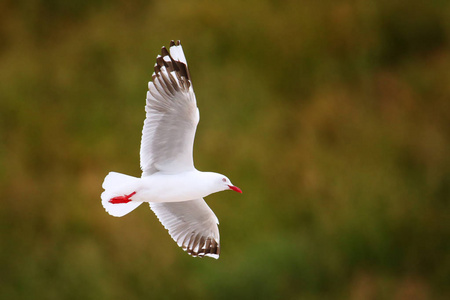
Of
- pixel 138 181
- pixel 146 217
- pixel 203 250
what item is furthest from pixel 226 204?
pixel 138 181

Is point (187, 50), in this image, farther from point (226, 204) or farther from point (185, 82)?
point (185, 82)

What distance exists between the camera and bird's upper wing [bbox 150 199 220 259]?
18.1ft

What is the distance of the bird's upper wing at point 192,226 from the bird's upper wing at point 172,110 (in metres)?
0.58

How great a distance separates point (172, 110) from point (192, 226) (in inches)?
43.4

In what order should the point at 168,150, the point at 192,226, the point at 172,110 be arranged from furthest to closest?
the point at 192,226 < the point at 168,150 < the point at 172,110

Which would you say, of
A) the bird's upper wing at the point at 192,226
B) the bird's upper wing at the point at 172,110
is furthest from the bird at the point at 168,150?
the bird's upper wing at the point at 192,226

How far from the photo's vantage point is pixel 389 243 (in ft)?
36.2

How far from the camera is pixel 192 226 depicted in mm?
5602

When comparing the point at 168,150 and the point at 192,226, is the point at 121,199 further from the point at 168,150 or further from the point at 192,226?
the point at 192,226

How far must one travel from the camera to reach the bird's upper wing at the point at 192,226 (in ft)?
18.1

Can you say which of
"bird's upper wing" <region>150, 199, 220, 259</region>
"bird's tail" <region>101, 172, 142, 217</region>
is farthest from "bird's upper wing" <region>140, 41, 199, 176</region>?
"bird's upper wing" <region>150, 199, 220, 259</region>

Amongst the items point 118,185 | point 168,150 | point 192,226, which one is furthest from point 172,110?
point 192,226

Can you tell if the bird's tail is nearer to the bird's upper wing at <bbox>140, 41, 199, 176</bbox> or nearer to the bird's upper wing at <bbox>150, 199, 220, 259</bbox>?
the bird's upper wing at <bbox>140, 41, 199, 176</bbox>

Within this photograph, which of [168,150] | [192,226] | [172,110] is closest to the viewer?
[172,110]
